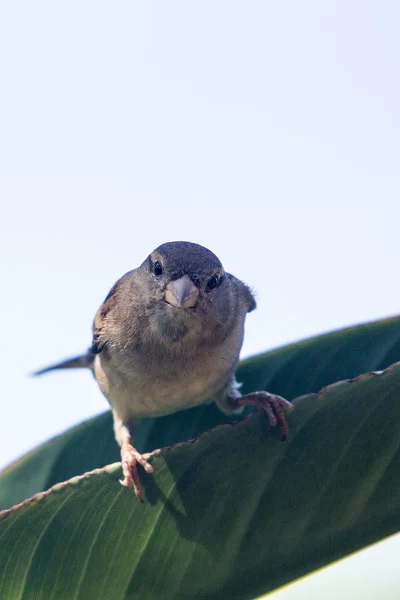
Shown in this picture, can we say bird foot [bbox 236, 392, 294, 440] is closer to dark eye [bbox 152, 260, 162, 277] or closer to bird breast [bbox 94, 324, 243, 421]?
bird breast [bbox 94, 324, 243, 421]

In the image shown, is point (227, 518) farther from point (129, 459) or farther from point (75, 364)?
point (75, 364)

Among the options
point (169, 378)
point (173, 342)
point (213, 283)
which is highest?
point (213, 283)

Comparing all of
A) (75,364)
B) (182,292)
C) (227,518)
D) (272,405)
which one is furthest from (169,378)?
(75,364)

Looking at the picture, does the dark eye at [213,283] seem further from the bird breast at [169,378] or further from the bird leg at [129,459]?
the bird leg at [129,459]

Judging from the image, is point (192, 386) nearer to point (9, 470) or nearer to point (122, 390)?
Result: point (122, 390)

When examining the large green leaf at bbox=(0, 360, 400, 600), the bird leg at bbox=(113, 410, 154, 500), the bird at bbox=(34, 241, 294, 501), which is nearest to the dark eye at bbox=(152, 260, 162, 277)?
the bird at bbox=(34, 241, 294, 501)

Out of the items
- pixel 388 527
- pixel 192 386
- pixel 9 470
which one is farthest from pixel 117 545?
pixel 192 386
